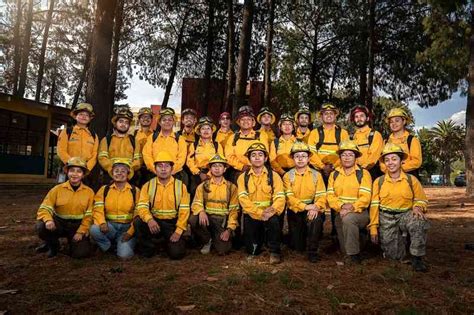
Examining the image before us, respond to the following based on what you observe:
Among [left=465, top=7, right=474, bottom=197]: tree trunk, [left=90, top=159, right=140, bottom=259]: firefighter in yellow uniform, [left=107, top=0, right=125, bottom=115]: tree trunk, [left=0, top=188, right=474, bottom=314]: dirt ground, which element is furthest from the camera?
[left=465, top=7, right=474, bottom=197]: tree trunk

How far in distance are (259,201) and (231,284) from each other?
1761 millimetres

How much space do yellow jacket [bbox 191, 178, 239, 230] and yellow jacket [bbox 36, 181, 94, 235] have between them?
155 centimetres

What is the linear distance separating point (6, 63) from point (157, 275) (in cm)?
2795

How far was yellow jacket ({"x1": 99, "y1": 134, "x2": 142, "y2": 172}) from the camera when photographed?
6.62 meters

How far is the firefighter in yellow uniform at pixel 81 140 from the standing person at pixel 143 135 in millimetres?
791

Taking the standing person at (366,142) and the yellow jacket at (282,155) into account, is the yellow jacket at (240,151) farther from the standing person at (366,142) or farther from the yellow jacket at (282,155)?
the standing person at (366,142)

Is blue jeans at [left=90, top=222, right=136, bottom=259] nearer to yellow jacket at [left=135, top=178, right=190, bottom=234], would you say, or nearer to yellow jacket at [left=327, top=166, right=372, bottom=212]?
yellow jacket at [left=135, top=178, right=190, bottom=234]

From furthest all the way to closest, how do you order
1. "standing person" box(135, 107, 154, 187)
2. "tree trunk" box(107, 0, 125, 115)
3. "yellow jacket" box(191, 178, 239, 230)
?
"tree trunk" box(107, 0, 125, 115) < "standing person" box(135, 107, 154, 187) < "yellow jacket" box(191, 178, 239, 230)

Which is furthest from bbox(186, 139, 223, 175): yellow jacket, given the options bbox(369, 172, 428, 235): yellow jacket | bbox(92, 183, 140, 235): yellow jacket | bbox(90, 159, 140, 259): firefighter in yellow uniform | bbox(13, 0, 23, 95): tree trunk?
bbox(13, 0, 23, 95): tree trunk

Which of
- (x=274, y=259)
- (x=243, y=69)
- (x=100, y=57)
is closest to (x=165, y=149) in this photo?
(x=274, y=259)

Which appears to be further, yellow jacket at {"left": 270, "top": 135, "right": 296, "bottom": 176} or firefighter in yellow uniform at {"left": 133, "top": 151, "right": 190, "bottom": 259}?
yellow jacket at {"left": 270, "top": 135, "right": 296, "bottom": 176}

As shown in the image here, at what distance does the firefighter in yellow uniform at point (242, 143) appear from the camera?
6.55 metres

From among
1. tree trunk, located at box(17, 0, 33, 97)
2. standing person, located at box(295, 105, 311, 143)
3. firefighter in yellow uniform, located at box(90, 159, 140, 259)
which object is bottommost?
firefighter in yellow uniform, located at box(90, 159, 140, 259)

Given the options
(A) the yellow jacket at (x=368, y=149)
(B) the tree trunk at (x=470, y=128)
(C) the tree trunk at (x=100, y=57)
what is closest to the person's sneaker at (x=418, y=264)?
(A) the yellow jacket at (x=368, y=149)
